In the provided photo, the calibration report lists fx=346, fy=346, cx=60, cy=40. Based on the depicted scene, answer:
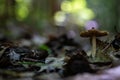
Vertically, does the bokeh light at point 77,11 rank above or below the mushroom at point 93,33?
below

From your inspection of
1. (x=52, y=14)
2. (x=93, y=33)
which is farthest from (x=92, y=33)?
(x=52, y=14)

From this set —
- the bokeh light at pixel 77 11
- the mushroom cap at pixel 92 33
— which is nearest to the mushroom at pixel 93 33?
the mushroom cap at pixel 92 33

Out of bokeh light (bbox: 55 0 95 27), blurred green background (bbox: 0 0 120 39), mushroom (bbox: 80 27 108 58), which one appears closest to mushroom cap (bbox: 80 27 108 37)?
mushroom (bbox: 80 27 108 58)

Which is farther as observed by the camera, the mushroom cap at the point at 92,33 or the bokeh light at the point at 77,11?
the bokeh light at the point at 77,11

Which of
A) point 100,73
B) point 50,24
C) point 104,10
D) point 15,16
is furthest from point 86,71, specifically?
point 50,24

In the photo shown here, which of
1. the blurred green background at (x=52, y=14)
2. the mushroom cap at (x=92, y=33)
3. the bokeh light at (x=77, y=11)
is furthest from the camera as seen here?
the bokeh light at (x=77, y=11)

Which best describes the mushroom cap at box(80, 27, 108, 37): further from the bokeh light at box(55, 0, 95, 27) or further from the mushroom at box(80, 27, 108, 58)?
the bokeh light at box(55, 0, 95, 27)

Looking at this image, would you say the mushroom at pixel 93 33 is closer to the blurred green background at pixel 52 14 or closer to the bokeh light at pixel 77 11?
the blurred green background at pixel 52 14

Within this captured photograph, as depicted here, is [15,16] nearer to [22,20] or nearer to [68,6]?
[22,20]
